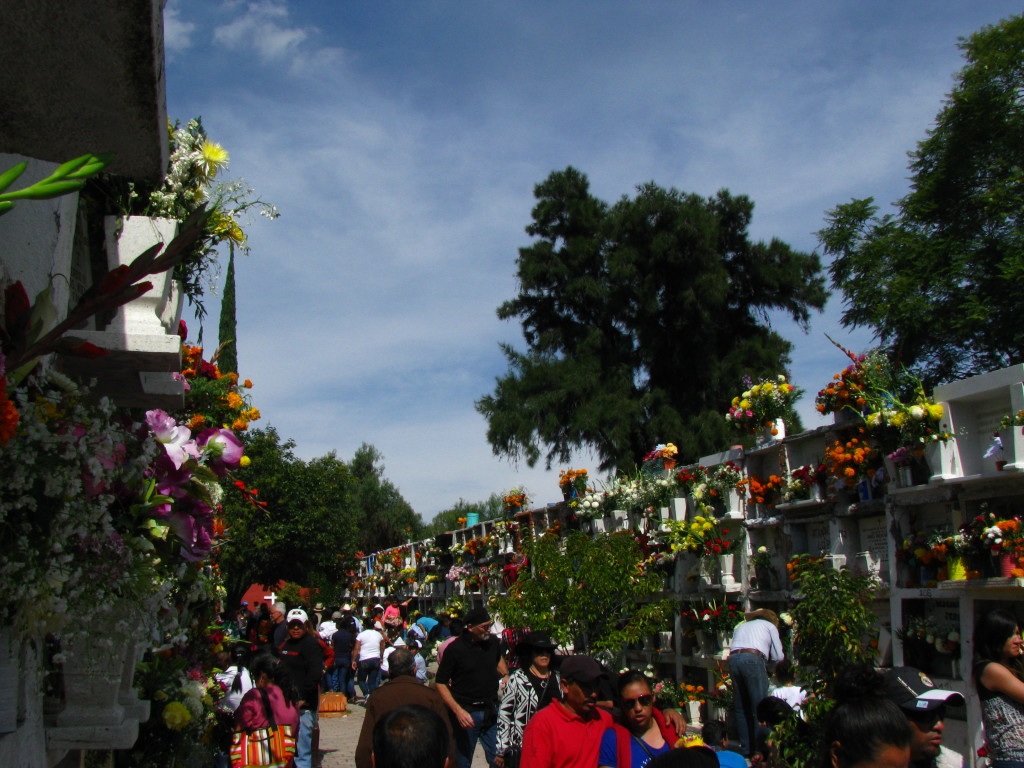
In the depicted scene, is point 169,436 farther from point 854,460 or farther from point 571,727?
point 854,460

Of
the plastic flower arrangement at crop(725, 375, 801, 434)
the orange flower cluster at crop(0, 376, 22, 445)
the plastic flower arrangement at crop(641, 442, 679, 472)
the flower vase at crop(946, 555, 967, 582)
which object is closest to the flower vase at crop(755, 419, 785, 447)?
the plastic flower arrangement at crop(725, 375, 801, 434)

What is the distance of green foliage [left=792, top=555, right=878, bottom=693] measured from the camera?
7.12 m

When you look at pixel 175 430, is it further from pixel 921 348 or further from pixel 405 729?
pixel 921 348

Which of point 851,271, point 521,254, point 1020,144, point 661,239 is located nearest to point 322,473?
point 521,254

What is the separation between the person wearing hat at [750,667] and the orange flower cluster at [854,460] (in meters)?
1.58

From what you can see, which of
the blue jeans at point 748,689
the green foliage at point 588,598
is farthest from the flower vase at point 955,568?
the green foliage at point 588,598

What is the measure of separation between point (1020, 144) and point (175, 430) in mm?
21930

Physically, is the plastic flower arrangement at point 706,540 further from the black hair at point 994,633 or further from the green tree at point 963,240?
the green tree at point 963,240

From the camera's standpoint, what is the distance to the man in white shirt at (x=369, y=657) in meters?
14.3

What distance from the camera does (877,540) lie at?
28.8ft

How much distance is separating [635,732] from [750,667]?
358 centimetres

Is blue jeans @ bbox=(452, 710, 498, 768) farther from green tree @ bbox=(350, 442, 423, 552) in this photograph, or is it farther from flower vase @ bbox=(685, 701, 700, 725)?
green tree @ bbox=(350, 442, 423, 552)

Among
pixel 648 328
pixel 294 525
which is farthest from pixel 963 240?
pixel 294 525

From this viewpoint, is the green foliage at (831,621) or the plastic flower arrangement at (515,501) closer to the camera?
the green foliage at (831,621)
